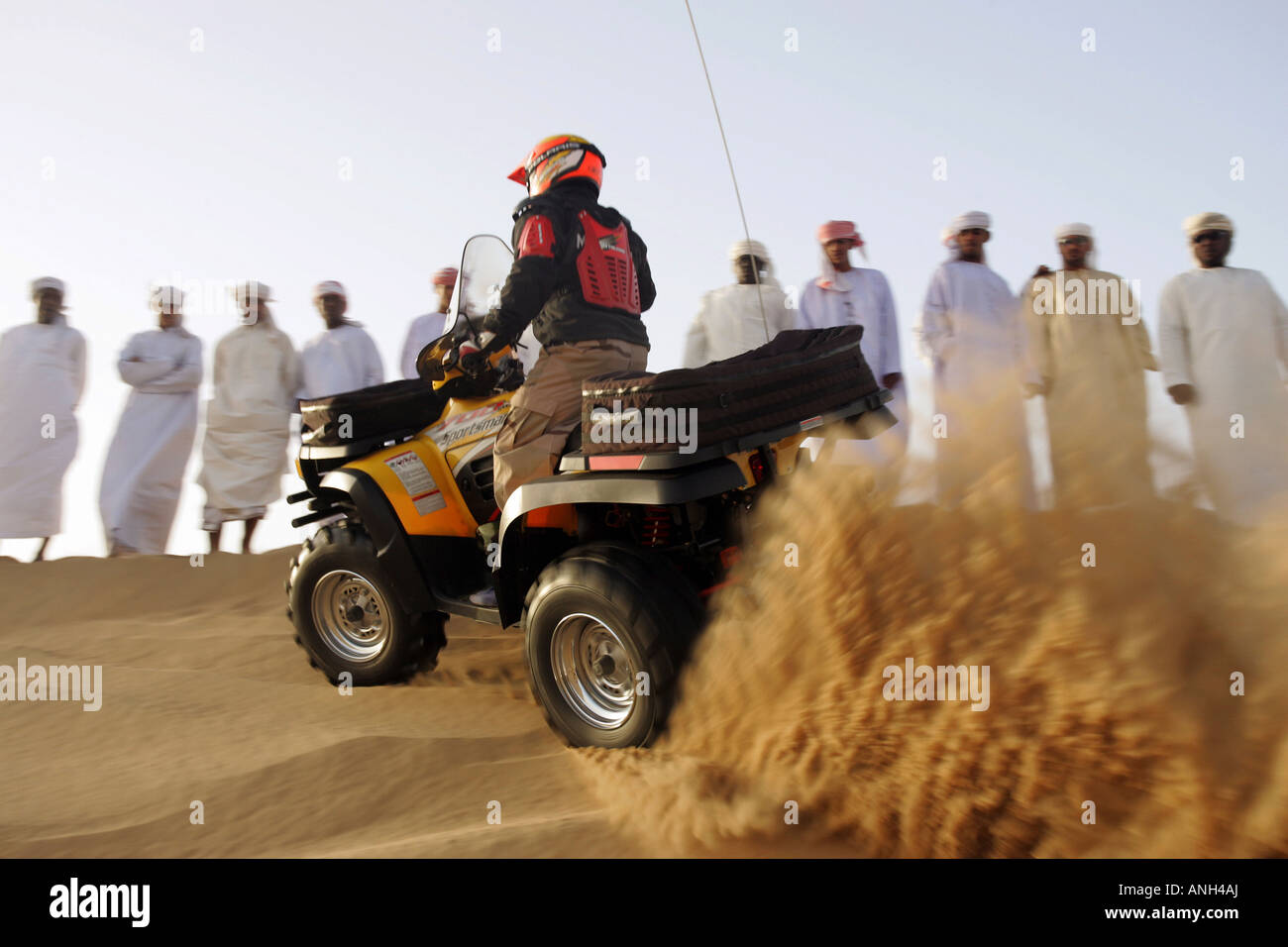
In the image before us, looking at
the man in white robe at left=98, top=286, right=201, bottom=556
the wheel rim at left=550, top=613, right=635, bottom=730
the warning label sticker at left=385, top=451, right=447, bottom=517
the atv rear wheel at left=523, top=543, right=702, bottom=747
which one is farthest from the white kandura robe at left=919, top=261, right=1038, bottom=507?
the man in white robe at left=98, top=286, right=201, bottom=556

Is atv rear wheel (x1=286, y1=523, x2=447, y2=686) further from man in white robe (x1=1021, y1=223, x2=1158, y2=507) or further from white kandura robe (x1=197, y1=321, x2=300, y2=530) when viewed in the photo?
white kandura robe (x1=197, y1=321, x2=300, y2=530)

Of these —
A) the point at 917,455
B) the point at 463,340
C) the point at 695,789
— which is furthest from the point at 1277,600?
the point at 463,340

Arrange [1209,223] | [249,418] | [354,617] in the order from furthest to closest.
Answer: [249,418] < [1209,223] < [354,617]

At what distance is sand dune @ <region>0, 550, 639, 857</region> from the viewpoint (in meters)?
3.22

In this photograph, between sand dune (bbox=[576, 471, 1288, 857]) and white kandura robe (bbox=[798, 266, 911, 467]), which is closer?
sand dune (bbox=[576, 471, 1288, 857])

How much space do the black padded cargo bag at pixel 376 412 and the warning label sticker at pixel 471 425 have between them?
151 millimetres

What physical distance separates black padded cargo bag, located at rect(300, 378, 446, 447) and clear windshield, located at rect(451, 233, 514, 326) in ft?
→ 1.59

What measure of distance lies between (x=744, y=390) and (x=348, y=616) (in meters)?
2.47

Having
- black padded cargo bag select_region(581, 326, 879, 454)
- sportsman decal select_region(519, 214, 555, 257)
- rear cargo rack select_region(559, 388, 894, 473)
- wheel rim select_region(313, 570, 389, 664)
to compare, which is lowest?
wheel rim select_region(313, 570, 389, 664)

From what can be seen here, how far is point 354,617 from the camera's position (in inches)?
190

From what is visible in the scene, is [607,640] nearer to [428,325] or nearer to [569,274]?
[569,274]

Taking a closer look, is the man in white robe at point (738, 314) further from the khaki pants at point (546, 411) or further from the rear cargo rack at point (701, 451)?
the rear cargo rack at point (701, 451)

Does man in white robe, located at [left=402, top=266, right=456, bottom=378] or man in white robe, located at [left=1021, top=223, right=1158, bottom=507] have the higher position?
man in white robe, located at [left=402, top=266, right=456, bottom=378]

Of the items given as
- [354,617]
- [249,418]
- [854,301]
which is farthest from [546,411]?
[249,418]
